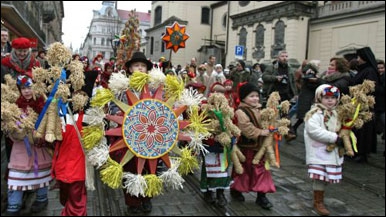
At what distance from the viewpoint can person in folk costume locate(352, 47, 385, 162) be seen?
659 centimetres

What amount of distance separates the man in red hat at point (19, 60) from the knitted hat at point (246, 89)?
250 cm

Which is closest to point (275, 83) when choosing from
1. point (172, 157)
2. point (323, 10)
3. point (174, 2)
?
point (172, 157)

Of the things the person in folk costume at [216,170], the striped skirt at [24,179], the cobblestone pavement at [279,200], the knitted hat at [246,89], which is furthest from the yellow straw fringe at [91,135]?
the knitted hat at [246,89]

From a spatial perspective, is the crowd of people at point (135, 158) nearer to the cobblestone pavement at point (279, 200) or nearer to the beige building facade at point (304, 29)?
the cobblestone pavement at point (279, 200)

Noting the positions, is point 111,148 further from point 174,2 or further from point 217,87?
point 174,2

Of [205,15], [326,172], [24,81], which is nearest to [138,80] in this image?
[24,81]

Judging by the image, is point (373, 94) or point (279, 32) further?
point (279, 32)

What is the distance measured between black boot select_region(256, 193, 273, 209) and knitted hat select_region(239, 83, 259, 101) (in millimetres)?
1237

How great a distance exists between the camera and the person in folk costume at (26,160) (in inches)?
147

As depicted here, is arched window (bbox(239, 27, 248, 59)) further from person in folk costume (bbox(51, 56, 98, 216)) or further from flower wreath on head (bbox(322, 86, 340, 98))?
person in folk costume (bbox(51, 56, 98, 216))

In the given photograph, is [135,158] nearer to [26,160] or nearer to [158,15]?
[26,160]

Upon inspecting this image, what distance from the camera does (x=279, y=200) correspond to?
4.96 m

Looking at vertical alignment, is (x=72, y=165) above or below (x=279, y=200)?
above

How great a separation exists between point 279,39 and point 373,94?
1717 cm
